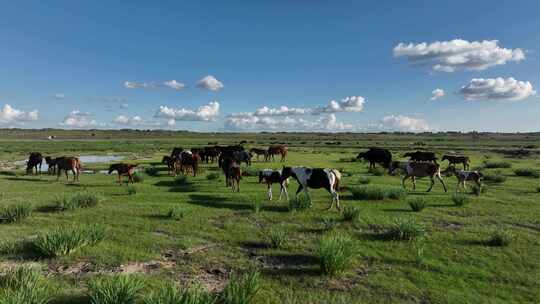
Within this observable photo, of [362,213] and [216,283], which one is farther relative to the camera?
[362,213]

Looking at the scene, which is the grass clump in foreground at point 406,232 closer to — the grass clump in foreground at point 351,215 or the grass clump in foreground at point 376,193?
the grass clump in foreground at point 351,215

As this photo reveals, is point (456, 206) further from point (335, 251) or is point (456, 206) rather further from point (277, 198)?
point (335, 251)

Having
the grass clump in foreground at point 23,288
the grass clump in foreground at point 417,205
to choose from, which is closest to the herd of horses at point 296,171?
the grass clump in foreground at point 417,205

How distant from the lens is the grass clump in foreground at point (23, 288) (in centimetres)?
512

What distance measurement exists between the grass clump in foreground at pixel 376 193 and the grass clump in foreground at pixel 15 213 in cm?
1330

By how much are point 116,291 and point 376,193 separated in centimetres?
1195

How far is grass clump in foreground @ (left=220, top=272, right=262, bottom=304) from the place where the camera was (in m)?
5.54

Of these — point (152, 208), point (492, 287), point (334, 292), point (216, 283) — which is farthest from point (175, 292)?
point (152, 208)

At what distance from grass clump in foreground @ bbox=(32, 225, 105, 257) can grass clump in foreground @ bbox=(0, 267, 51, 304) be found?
103 centimetres

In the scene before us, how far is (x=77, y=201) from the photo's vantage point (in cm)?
1273

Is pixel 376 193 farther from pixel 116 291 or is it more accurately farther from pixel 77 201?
pixel 77 201

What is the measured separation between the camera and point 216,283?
22.4 ft

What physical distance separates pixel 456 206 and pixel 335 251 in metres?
8.94

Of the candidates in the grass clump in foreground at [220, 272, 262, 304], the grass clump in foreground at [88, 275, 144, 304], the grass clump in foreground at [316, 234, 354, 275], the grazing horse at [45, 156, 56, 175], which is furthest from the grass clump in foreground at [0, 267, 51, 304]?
the grazing horse at [45, 156, 56, 175]
